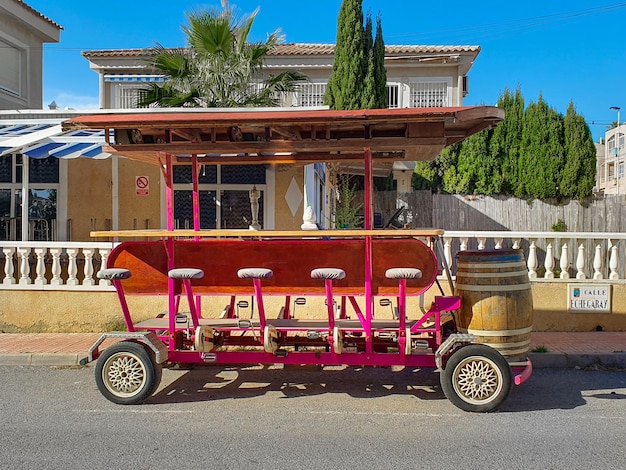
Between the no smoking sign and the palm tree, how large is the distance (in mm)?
2313

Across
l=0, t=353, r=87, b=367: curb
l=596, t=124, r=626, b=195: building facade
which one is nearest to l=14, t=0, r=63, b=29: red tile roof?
l=0, t=353, r=87, b=367: curb

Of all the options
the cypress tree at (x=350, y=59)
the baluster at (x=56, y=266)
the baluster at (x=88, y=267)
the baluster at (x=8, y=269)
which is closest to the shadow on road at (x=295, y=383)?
the baluster at (x=88, y=267)

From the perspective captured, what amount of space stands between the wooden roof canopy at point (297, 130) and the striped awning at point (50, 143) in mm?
2644

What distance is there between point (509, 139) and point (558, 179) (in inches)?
78.4

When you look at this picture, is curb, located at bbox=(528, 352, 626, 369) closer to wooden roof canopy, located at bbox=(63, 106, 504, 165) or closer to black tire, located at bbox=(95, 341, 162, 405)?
wooden roof canopy, located at bbox=(63, 106, 504, 165)

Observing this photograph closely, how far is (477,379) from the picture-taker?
Result: 570 centimetres

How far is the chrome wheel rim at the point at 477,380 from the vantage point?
5.65 metres

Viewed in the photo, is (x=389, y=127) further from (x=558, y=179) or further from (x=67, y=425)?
(x=558, y=179)

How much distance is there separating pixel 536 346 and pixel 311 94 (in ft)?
52.2

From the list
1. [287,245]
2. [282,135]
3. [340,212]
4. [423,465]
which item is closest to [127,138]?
[282,135]

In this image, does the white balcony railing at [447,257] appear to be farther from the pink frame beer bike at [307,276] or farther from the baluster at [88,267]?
the pink frame beer bike at [307,276]

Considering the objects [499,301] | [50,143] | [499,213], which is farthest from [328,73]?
[499,301]

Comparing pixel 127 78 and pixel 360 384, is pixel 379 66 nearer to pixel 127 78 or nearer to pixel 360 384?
pixel 127 78

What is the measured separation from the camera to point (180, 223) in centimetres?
1148
